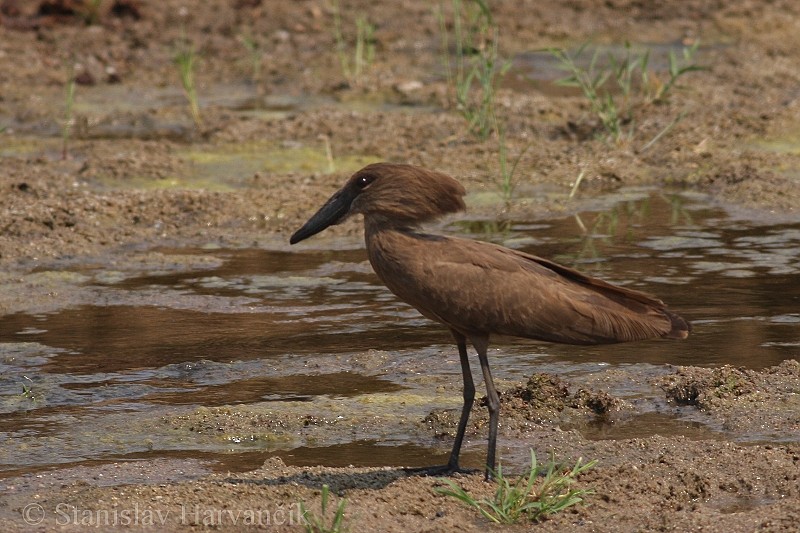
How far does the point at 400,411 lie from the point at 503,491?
4.04 ft

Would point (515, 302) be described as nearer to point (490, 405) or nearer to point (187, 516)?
point (490, 405)

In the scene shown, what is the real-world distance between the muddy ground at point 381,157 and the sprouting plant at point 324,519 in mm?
85

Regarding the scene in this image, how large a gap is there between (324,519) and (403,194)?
4.27ft

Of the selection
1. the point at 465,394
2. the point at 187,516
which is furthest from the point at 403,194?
the point at 187,516

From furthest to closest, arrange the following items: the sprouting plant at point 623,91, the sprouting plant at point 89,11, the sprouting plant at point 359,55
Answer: the sprouting plant at point 89,11 → the sprouting plant at point 359,55 → the sprouting plant at point 623,91

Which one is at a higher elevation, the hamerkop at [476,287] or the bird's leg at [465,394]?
the hamerkop at [476,287]

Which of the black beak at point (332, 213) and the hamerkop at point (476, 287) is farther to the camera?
the black beak at point (332, 213)

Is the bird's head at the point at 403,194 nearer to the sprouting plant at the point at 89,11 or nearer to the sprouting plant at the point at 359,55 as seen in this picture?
the sprouting plant at the point at 359,55

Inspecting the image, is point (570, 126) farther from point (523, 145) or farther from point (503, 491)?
point (503, 491)

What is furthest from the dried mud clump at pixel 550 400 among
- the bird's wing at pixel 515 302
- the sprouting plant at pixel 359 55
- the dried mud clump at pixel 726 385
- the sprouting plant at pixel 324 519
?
the sprouting plant at pixel 359 55

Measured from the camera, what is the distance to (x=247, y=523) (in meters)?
4.33

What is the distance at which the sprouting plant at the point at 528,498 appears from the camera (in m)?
4.34

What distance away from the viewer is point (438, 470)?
482 cm

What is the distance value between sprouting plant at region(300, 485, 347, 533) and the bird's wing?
87cm
